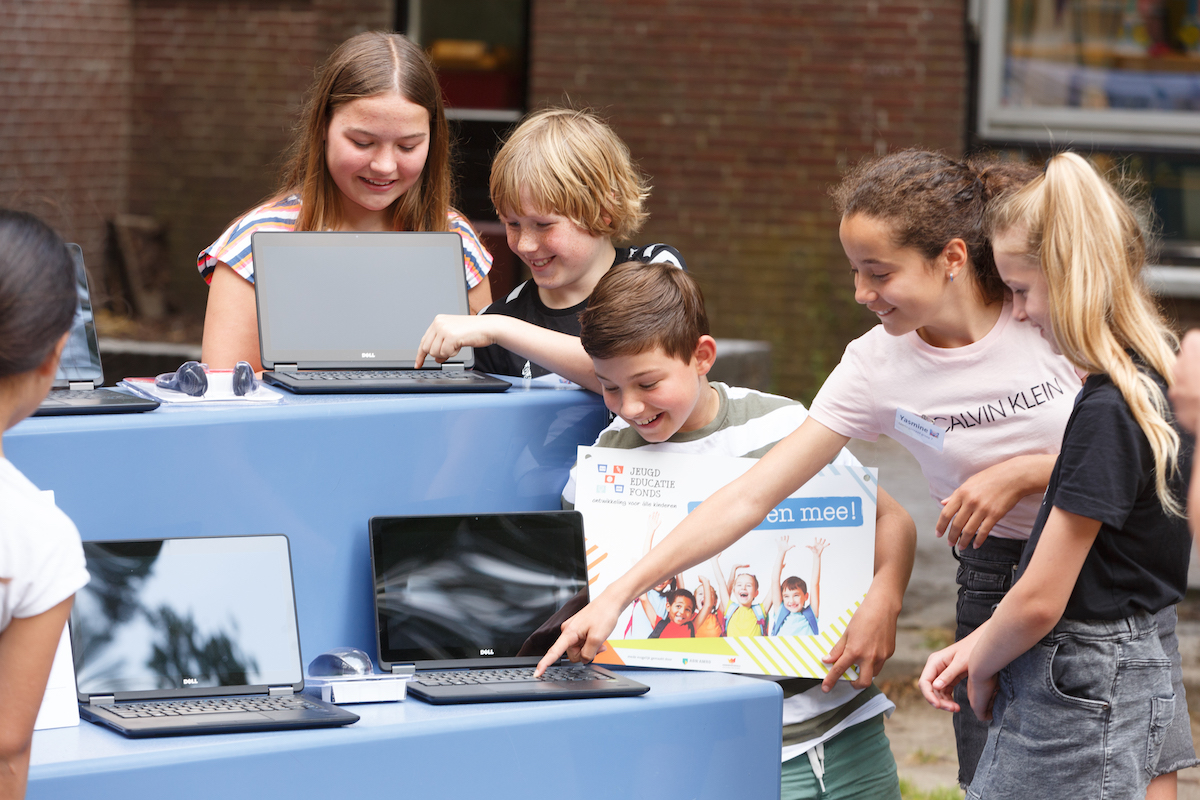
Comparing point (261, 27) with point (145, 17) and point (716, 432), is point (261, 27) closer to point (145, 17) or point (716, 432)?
point (145, 17)

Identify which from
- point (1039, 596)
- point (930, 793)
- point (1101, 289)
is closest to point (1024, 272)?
point (1101, 289)

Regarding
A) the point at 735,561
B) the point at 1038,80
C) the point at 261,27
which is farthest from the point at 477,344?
the point at 261,27

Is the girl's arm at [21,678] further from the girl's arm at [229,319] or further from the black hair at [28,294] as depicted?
the girl's arm at [229,319]

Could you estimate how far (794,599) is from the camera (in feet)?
7.44

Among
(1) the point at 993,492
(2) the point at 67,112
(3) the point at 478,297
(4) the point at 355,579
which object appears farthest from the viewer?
(2) the point at 67,112

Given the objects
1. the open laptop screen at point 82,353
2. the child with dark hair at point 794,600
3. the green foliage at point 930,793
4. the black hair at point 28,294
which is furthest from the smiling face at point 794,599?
the green foliage at point 930,793

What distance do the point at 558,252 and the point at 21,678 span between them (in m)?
1.30

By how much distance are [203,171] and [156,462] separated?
7.12m

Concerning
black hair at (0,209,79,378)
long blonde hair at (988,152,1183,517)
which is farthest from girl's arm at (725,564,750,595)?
black hair at (0,209,79,378)

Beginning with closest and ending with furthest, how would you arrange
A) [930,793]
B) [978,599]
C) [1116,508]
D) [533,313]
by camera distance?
1. [1116,508]
2. [978,599]
3. [533,313]
4. [930,793]

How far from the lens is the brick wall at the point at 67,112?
7.86 metres

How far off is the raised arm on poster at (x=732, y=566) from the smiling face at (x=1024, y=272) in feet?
1.58

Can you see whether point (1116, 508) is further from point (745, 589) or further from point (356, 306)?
point (356, 306)

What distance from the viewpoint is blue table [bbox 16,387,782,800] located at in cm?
171
